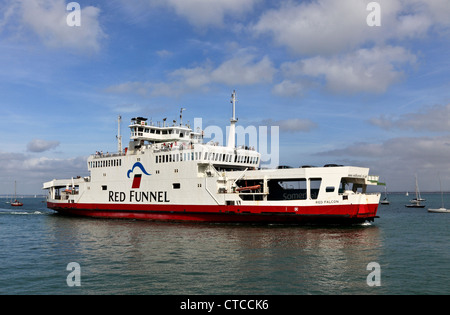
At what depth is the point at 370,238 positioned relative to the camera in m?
28.0

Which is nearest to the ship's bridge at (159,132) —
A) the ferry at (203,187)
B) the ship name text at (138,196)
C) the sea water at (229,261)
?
the ferry at (203,187)

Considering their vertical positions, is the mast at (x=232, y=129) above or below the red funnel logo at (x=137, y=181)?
above

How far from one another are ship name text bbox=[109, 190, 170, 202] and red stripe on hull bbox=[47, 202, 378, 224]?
656 mm

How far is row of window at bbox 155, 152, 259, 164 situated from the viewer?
124 feet

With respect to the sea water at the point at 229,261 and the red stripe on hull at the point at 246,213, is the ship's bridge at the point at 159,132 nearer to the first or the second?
the red stripe on hull at the point at 246,213

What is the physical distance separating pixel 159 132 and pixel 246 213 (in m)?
17.7

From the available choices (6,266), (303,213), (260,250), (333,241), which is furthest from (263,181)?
(6,266)

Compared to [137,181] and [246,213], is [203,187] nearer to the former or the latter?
[246,213]

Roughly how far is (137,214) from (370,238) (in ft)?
81.8

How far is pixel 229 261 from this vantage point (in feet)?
67.1

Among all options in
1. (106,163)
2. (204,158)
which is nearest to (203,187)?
(204,158)

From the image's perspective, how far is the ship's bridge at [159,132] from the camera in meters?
44.6

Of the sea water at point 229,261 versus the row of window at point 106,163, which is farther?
the row of window at point 106,163

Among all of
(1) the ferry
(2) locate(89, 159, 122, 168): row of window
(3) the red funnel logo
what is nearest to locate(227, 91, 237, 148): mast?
(1) the ferry
